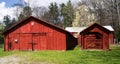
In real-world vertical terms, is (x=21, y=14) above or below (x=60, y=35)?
above

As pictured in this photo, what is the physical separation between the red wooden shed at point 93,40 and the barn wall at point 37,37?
3.23 metres

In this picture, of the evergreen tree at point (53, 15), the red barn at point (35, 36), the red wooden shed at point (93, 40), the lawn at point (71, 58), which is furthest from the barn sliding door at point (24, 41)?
the evergreen tree at point (53, 15)

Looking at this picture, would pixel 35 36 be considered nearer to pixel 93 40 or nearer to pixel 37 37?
pixel 37 37

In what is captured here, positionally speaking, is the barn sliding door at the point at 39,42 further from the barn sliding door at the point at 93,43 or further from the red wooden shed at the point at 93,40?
the barn sliding door at the point at 93,43

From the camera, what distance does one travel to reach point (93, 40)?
40469mm

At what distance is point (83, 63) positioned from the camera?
70.4ft

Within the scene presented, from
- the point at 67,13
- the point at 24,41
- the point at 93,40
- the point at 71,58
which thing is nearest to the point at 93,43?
the point at 93,40

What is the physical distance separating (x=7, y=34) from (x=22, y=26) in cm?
228

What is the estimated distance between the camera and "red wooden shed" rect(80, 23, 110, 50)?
129ft

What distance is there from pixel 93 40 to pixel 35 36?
792cm

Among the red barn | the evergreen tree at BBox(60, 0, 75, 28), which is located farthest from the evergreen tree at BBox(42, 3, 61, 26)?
the red barn

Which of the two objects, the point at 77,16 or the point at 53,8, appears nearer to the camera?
the point at 77,16

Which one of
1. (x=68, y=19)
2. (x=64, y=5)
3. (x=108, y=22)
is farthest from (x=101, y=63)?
(x=64, y=5)

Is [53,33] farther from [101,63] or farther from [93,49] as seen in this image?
[101,63]
